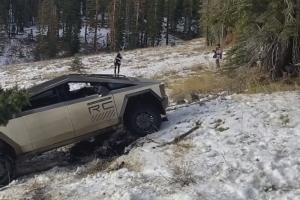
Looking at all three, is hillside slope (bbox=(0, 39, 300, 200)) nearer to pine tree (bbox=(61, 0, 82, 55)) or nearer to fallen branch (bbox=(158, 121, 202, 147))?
fallen branch (bbox=(158, 121, 202, 147))

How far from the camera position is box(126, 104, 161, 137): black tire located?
26.8 feet

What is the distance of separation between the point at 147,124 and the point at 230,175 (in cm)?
289

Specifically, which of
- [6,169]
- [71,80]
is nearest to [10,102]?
[6,169]

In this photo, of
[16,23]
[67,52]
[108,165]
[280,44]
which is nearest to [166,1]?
[67,52]

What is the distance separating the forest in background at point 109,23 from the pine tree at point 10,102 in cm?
5272

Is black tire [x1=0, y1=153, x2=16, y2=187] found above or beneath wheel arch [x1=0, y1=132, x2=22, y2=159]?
beneath

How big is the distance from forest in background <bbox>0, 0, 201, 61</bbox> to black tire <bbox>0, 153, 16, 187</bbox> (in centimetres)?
5243

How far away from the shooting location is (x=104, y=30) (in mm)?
76125

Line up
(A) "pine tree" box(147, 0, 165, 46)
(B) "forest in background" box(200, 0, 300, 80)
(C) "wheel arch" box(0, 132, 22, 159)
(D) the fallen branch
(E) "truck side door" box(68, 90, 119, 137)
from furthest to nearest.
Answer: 1. (A) "pine tree" box(147, 0, 165, 46)
2. (B) "forest in background" box(200, 0, 300, 80)
3. (E) "truck side door" box(68, 90, 119, 137)
4. (D) the fallen branch
5. (C) "wheel arch" box(0, 132, 22, 159)

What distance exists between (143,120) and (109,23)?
2209 inches

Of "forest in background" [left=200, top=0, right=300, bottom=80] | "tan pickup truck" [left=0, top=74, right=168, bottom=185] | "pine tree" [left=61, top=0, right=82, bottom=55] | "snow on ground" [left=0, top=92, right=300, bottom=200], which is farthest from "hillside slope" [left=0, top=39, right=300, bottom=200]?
"pine tree" [left=61, top=0, right=82, bottom=55]

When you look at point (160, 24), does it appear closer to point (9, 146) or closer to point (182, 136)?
point (182, 136)

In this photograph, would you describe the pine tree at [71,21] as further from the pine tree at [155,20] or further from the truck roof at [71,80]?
the truck roof at [71,80]

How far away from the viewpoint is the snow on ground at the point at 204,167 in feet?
17.6
